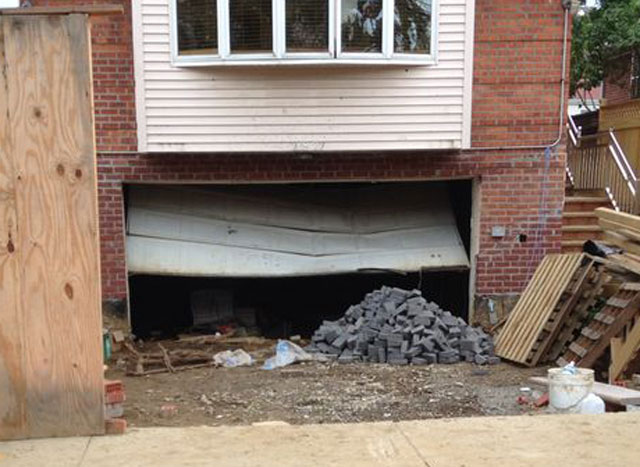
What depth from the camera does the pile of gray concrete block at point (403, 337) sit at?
7.67 m

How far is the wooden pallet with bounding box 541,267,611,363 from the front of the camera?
300 inches

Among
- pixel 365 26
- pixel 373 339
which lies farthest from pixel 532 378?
pixel 365 26

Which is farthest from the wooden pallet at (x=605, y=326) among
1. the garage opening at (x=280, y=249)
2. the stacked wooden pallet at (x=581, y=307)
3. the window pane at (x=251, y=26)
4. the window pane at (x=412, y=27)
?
the window pane at (x=251, y=26)

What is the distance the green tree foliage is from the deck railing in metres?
1.94

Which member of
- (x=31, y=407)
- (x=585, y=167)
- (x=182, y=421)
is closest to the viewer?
(x=31, y=407)

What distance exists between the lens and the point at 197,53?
7.92m

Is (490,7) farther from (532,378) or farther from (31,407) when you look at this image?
(31,407)

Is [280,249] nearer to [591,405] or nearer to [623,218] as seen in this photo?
[623,218]

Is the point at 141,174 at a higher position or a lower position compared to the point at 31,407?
higher

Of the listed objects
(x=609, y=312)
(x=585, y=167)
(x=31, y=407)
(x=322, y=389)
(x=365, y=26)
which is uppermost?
(x=365, y=26)

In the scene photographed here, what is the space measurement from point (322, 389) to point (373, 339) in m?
1.34

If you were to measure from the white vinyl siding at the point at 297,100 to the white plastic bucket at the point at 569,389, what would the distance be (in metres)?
3.80

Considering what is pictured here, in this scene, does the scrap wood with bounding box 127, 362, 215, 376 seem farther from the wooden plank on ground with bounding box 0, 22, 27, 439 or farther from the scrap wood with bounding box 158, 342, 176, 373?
the wooden plank on ground with bounding box 0, 22, 27, 439

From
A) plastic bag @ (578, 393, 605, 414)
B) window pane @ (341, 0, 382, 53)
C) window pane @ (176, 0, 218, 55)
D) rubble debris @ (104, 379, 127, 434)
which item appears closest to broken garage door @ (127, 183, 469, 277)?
window pane @ (176, 0, 218, 55)
